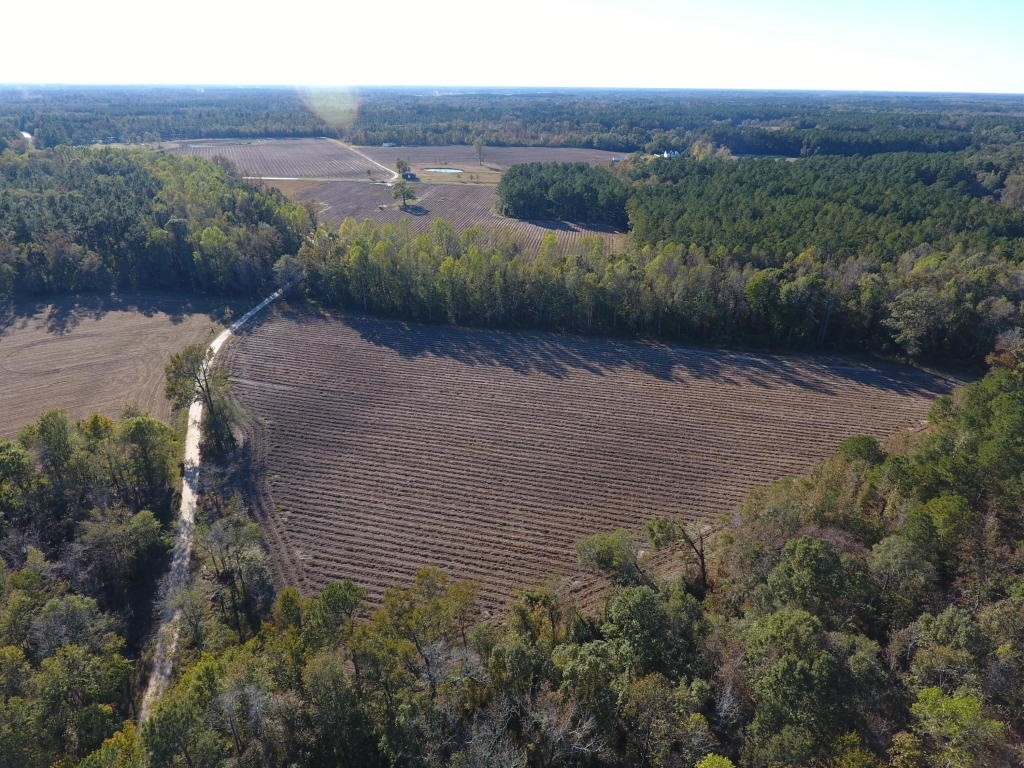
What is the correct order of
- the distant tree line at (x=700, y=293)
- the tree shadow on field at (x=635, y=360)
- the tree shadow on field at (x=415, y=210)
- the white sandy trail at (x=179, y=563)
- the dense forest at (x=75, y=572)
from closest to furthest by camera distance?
the dense forest at (x=75, y=572), the white sandy trail at (x=179, y=563), the tree shadow on field at (x=635, y=360), the distant tree line at (x=700, y=293), the tree shadow on field at (x=415, y=210)

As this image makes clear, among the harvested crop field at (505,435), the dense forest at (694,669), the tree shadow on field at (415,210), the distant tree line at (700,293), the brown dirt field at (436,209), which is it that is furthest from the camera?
the tree shadow on field at (415,210)

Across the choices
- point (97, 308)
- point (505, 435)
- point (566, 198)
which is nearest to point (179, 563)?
point (505, 435)

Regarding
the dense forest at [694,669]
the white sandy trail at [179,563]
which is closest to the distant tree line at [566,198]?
the white sandy trail at [179,563]

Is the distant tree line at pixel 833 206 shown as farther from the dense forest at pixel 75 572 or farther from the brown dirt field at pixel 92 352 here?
the dense forest at pixel 75 572

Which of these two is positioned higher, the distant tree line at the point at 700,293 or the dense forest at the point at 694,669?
the distant tree line at the point at 700,293

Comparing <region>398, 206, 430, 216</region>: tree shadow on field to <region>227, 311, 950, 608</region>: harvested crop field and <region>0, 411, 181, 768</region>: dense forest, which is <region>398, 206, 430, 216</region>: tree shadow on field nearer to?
<region>227, 311, 950, 608</region>: harvested crop field

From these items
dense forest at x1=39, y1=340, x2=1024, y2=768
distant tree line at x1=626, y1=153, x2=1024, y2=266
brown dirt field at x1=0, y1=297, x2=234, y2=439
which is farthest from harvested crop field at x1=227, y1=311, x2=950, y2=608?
distant tree line at x1=626, y1=153, x2=1024, y2=266

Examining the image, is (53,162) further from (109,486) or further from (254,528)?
(254,528)
